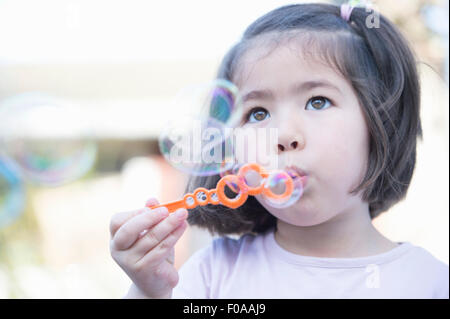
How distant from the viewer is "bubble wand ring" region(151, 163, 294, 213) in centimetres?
72

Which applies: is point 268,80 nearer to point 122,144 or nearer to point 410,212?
point 410,212

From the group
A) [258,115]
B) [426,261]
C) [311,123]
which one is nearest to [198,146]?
[258,115]

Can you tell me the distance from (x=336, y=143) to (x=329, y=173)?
0.05 meters

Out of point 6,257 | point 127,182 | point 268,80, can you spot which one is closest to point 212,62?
point 127,182

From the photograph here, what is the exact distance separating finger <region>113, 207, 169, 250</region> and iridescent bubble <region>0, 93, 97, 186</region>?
0.97 m

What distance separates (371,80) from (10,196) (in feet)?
6.72

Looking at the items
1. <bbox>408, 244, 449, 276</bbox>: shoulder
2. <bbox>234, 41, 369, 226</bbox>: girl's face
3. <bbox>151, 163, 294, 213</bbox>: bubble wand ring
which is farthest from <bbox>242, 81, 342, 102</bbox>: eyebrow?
<bbox>408, 244, 449, 276</bbox>: shoulder

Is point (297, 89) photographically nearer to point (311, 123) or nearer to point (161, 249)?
point (311, 123)

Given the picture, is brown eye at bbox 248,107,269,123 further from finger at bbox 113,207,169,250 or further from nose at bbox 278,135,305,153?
finger at bbox 113,207,169,250

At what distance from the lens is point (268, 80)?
0.80 metres

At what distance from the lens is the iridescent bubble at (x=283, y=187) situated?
2.39 ft

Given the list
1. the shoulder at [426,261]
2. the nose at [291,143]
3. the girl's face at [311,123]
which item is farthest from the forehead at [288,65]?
the shoulder at [426,261]

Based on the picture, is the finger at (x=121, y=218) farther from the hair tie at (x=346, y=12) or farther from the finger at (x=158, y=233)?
the hair tie at (x=346, y=12)

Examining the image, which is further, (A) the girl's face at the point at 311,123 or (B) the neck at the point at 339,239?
(B) the neck at the point at 339,239
